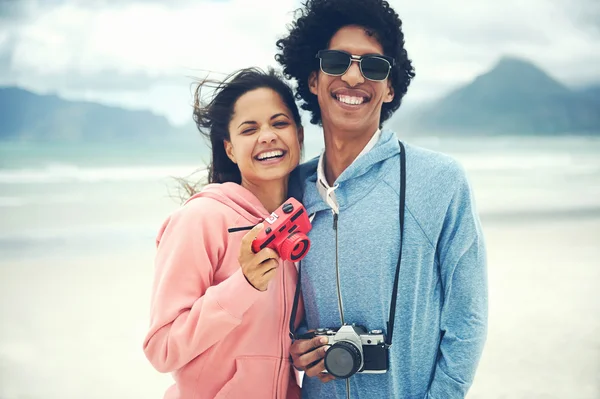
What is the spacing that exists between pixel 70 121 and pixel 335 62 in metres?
24.5

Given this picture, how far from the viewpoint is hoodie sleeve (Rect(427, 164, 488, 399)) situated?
1.75 m

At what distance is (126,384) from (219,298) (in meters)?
2.78

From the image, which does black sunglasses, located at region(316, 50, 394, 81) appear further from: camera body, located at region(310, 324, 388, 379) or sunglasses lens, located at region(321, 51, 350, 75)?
camera body, located at region(310, 324, 388, 379)

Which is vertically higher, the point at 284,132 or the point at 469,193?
the point at 284,132

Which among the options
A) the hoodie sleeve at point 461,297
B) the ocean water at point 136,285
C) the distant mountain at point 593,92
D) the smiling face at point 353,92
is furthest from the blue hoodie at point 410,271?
the distant mountain at point 593,92

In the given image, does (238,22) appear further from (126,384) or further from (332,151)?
(332,151)

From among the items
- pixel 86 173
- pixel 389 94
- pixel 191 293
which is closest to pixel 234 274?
pixel 191 293

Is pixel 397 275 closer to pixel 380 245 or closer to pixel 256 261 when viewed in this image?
pixel 380 245

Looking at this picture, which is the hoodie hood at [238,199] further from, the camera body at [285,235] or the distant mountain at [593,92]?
the distant mountain at [593,92]

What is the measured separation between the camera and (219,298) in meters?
1.71

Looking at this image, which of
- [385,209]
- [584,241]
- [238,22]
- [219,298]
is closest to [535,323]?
[584,241]

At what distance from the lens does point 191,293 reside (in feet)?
5.91

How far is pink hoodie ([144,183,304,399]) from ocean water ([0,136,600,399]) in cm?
69

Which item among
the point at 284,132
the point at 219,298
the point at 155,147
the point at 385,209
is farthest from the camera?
the point at 155,147
